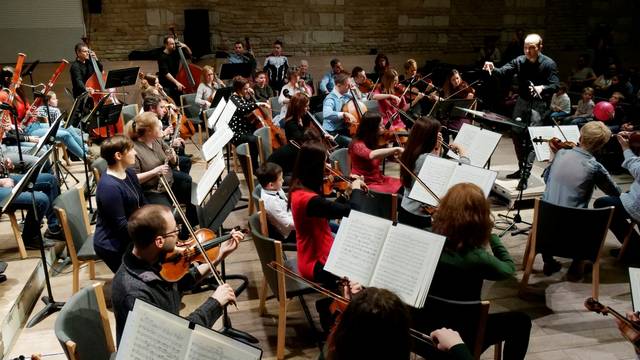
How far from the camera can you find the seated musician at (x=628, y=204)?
156 inches

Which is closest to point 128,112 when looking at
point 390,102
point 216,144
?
point 216,144

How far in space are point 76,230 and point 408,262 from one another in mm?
2379

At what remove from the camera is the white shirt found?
11.5 feet

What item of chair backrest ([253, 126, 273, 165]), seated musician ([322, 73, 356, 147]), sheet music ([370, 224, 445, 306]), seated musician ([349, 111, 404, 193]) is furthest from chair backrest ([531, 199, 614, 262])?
seated musician ([322, 73, 356, 147])

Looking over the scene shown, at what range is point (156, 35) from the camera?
10.6 metres

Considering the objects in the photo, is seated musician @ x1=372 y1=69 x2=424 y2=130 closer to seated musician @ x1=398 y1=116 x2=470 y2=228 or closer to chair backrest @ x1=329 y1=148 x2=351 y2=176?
chair backrest @ x1=329 y1=148 x2=351 y2=176

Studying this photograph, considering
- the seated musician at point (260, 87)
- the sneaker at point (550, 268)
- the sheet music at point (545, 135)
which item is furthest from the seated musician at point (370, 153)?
the seated musician at point (260, 87)

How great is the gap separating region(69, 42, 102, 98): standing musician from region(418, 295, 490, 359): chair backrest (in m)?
6.38

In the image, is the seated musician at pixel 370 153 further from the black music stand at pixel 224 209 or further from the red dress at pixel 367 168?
the black music stand at pixel 224 209

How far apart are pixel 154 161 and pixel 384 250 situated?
2.39m

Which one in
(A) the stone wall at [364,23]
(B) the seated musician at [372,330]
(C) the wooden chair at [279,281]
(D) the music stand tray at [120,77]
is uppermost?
(A) the stone wall at [364,23]

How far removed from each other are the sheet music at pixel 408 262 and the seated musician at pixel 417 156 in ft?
5.26

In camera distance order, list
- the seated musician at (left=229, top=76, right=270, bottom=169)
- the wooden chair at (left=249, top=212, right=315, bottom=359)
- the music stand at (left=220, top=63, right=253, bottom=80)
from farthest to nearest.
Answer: the music stand at (left=220, top=63, right=253, bottom=80)
the seated musician at (left=229, top=76, right=270, bottom=169)
the wooden chair at (left=249, top=212, right=315, bottom=359)

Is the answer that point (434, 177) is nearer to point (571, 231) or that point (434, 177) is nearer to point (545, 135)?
point (571, 231)
